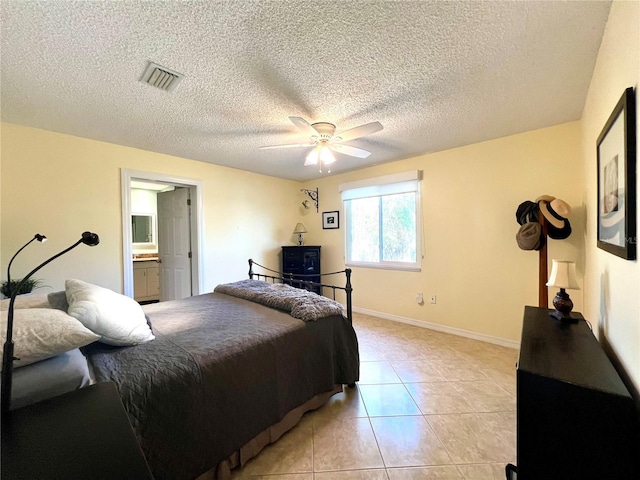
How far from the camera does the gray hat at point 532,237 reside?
246cm

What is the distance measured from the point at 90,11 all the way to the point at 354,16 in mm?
1247

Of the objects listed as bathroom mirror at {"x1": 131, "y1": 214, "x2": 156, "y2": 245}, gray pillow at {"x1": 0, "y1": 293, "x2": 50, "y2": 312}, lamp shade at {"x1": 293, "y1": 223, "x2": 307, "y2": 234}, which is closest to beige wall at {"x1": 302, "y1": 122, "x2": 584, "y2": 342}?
lamp shade at {"x1": 293, "y1": 223, "x2": 307, "y2": 234}

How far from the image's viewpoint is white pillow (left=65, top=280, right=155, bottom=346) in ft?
4.09

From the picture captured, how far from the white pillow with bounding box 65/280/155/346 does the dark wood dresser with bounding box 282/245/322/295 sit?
3003 mm

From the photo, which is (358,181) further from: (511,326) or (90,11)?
(90,11)

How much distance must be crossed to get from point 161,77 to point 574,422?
8.94 ft

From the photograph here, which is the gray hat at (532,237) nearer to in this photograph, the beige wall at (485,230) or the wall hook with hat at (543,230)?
the wall hook with hat at (543,230)

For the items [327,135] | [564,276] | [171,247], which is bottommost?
[564,276]

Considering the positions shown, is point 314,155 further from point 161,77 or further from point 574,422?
point 574,422

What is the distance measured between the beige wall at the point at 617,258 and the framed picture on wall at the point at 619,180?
4 centimetres

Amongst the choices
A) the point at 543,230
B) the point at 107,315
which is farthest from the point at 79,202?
the point at 543,230

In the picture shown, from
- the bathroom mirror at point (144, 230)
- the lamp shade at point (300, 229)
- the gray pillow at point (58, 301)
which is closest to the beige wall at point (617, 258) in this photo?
the gray pillow at point (58, 301)

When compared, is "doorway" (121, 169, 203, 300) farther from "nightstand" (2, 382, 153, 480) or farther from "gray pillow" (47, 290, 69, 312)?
"nightstand" (2, 382, 153, 480)

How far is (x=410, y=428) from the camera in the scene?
1.77 m
